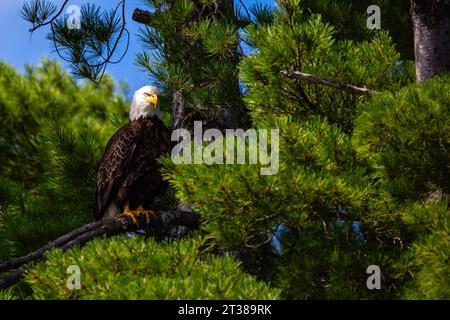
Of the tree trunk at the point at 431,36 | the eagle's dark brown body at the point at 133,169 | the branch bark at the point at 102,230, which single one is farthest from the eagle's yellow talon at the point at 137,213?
the tree trunk at the point at 431,36

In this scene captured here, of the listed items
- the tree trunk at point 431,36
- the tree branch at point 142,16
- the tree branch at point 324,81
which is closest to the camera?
the tree branch at point 324,81

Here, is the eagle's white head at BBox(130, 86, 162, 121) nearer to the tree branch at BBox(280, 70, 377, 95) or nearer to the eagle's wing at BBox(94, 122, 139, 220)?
the eagle's wing at BBox(94, 122, 139, 220)

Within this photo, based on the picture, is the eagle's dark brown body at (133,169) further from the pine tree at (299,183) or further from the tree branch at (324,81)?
the tree branch at (324,81)

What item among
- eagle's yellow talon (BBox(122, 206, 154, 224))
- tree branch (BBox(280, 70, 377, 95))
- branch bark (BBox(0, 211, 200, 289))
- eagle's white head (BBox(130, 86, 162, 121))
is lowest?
branch bark (BBox(0, 211, 200, 289))

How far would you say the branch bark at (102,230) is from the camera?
406 centimetres

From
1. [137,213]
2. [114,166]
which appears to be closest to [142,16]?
[114,166]

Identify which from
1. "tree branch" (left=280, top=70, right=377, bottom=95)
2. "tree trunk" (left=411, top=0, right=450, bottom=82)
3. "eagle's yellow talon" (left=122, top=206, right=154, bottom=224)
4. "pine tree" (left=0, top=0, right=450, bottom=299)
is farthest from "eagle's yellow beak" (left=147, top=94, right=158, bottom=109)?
"tree trunk" (left=411, top=0, right=450, bottom=82)

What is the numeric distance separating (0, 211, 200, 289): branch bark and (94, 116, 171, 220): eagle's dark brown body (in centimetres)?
28

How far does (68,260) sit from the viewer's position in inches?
131

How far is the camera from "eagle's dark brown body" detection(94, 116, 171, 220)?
16.9 feet

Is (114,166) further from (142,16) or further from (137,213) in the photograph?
(142,16)

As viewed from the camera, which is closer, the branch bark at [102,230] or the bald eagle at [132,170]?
the branch bark at [102,230]
